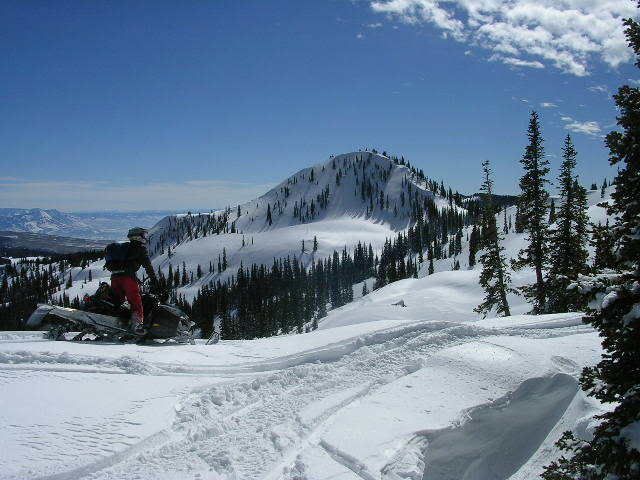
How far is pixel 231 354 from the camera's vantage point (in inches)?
344

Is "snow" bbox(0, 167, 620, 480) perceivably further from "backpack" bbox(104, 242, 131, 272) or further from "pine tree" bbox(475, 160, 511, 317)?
"pine tree" bbox(475, 160, 511, 317)

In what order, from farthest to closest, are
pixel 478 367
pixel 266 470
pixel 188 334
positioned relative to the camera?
pixel 188 334 < pixel 478 367 < pixel 266 470

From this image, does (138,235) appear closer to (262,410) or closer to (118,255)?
(118,255)

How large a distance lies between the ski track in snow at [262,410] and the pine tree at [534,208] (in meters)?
18.5

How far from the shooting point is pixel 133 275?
9734mm

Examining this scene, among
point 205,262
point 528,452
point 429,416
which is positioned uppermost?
point 429,416

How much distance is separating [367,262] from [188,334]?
131220mm

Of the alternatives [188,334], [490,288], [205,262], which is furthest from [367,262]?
[188,334]

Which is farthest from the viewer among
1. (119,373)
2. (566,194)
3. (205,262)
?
(205,262)

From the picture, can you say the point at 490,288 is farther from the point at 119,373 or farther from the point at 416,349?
the point at 119,373

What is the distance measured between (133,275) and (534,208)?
2446 centimetres

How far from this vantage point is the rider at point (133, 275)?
9.55 meters

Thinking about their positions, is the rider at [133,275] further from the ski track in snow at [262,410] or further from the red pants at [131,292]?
the ski track in snow at [262,410]

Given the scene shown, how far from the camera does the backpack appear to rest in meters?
9.47
